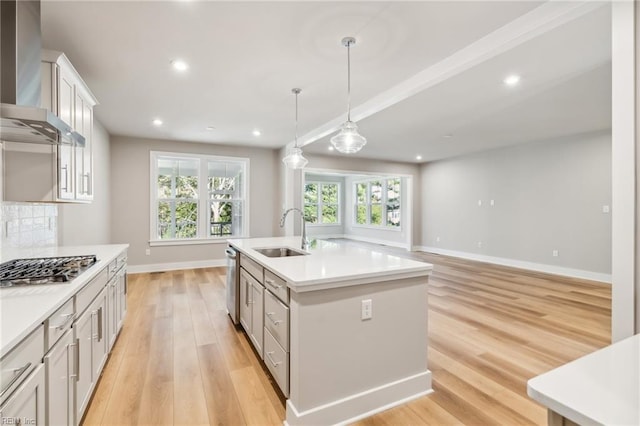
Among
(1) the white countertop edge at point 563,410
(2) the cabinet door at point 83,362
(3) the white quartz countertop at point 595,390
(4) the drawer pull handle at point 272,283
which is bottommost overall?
(2) the cabinet door at point 83,362

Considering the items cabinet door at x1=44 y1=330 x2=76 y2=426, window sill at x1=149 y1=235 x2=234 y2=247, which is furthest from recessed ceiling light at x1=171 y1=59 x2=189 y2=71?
window sill at x1=149 y1=235 x2=234 y2=247

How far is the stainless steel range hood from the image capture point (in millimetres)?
1583

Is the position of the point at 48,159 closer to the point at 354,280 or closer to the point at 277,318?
the point at 277,318

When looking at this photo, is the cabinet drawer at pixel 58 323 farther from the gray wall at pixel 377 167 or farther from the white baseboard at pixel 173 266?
the gray wall at pixel 377 167

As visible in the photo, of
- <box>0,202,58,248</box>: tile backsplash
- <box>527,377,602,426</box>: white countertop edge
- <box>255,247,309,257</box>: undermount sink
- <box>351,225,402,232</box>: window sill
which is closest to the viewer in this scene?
<box>527,377,602,426</box>: white countertop edge

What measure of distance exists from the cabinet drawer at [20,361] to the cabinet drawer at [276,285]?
44.0 inches

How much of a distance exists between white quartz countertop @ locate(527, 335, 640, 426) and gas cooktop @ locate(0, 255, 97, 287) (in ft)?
7.03

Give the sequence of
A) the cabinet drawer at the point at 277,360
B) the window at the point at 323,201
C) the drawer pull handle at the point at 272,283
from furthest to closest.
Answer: the window at the point at 323,201, the drawer pull handle at the point at 272,283, the cabinet drawer at the point at 277,360

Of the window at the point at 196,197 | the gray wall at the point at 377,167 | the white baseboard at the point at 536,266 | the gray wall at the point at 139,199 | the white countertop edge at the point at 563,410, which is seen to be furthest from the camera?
the gray wall at the point at 377,167

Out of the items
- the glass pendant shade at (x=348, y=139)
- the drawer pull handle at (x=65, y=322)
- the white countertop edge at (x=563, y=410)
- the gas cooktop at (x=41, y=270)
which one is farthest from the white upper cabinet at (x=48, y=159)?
the white countertop edge at (x=563, y=410)

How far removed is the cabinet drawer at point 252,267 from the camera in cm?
238

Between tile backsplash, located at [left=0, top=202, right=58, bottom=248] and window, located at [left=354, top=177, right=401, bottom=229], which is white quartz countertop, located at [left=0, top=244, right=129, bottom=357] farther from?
window, located at [left=354, top=177, right=401, bottom=229]

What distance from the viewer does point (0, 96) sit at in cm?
167

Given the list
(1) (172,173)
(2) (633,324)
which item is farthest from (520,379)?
(1) (172,173)
